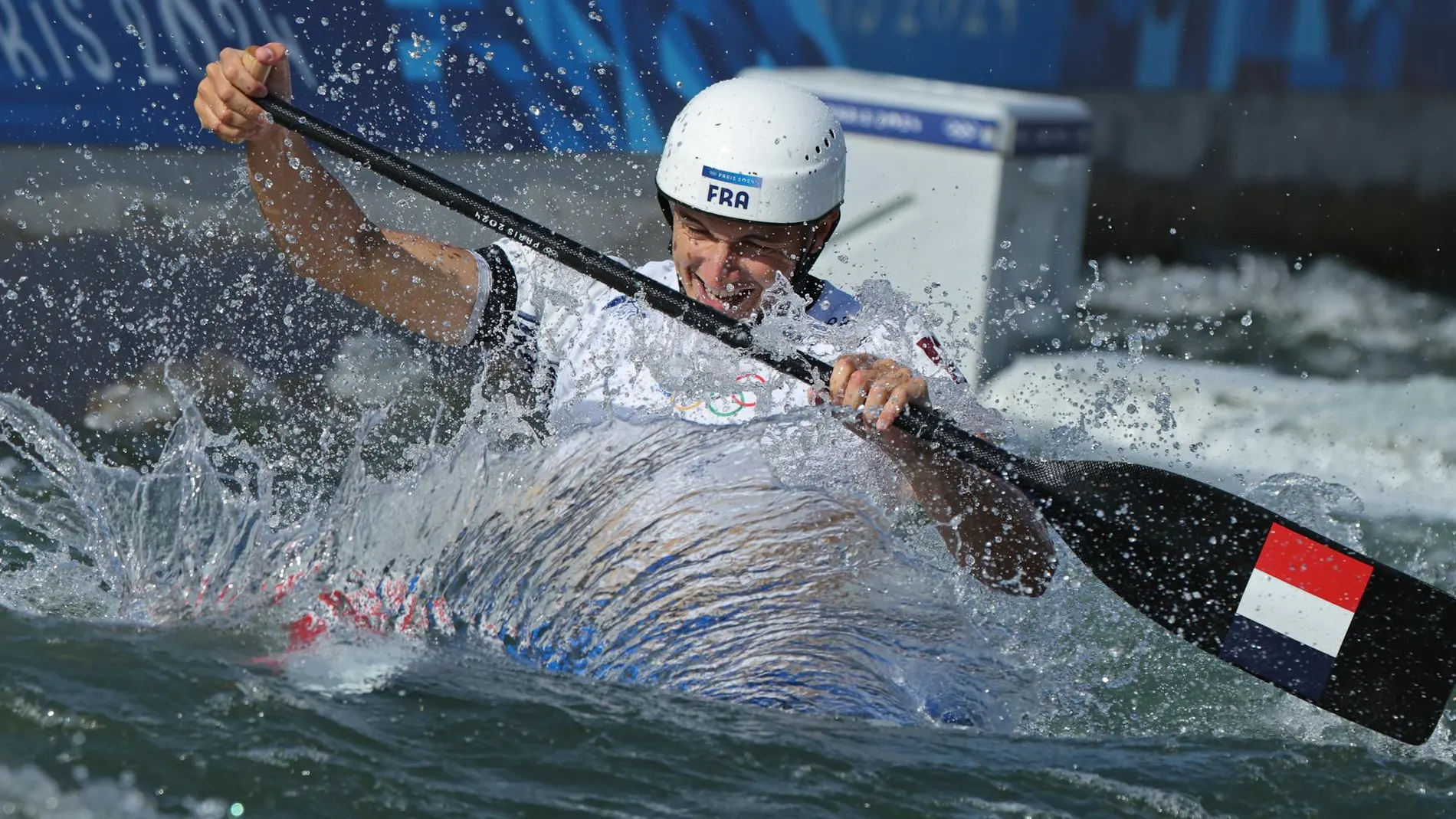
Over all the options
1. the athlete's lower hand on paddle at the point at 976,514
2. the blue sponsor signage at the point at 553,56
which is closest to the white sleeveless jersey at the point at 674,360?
the athlete's lower hand on paddle at the point at 976,514

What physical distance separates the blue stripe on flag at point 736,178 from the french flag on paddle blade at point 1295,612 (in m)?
1.39

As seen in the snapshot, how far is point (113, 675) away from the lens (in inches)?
114

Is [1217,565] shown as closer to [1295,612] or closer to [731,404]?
[1295,612]

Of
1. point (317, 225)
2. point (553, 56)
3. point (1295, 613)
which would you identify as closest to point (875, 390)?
point (1295, 613)

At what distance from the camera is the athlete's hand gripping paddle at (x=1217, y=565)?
136 inches

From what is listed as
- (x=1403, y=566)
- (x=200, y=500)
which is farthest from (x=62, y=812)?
(x=1403, y=566)

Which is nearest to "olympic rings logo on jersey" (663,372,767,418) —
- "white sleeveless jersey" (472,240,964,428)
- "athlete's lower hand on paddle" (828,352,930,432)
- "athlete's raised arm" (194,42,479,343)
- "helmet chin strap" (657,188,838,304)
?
"white sleeveless jersey" (472,240,964,428)

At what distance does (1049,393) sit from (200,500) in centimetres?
411

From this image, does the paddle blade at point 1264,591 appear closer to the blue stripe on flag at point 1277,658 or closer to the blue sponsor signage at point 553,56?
the blue stripe on flag at point 1277,658

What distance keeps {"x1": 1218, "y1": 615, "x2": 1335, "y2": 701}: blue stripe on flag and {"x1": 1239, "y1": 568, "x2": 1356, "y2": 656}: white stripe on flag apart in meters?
0.02

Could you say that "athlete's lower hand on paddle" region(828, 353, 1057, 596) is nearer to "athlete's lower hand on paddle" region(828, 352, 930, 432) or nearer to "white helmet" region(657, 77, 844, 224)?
"athlete's lower hand on paddle" region(828, 352, 930, 432)

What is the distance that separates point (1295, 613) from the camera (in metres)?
3.59

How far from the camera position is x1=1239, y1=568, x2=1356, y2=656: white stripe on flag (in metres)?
3.56

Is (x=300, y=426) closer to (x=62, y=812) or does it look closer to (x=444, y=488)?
(x=444, y=488)
